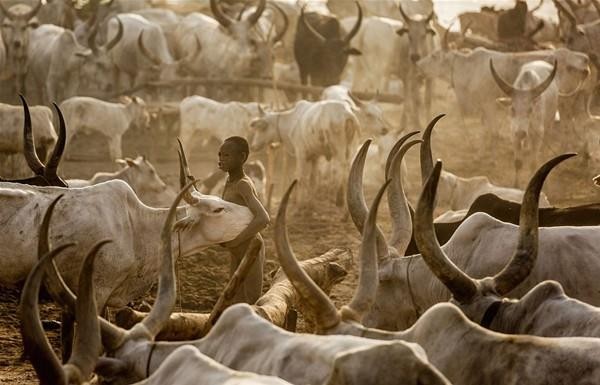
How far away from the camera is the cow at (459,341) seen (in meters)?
4.74

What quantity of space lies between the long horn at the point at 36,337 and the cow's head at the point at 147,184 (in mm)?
6486

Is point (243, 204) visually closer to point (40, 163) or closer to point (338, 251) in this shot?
point (338, 251)

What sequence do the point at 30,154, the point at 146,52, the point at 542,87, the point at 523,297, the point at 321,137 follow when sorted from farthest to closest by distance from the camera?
the point at 146,52, the point at 542,87, the point at 321,137, the point at 30,154, the point at 523,297

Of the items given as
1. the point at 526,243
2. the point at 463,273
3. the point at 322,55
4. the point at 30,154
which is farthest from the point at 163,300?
the point at 322,55

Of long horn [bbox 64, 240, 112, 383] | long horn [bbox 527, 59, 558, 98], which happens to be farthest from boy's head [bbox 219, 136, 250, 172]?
long horn [bbox 527, 59, 558, 98]

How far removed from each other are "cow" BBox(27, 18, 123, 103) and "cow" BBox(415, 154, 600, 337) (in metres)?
14.6

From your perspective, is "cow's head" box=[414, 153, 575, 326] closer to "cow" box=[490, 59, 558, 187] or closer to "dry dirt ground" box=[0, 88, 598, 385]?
"dry dirt ground" box=[0, 88, 598, 385]

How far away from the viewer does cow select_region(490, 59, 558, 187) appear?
15633mm

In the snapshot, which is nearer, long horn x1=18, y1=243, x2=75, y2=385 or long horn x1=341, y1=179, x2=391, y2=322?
long horn x1=18, y1=243, x2=75, y2=385

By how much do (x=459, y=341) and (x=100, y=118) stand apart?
12329 millimetres

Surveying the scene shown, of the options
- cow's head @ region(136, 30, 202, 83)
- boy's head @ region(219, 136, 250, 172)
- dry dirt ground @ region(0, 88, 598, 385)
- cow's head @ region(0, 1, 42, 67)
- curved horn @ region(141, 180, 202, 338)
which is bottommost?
dry dirt ground @ region(0, 88, 598, 385)

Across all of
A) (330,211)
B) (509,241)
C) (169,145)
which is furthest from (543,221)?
(169,145)

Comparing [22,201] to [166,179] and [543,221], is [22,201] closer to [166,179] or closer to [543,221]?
[543,221]

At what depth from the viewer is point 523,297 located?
576cm
